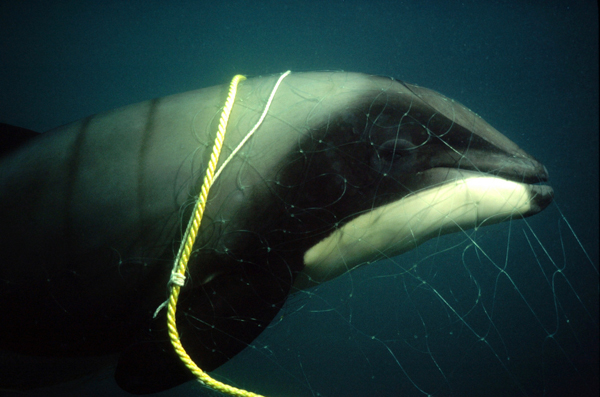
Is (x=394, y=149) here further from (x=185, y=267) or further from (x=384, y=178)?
(x=185, y=267)

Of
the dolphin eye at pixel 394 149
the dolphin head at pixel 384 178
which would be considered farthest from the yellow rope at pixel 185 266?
the dolphin eye at pixel 394 149

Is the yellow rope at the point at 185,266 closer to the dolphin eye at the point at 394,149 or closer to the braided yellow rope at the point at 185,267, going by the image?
the braided yellow rope at the point at 185,267

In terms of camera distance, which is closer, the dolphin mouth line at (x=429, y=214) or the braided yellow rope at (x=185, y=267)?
the braided yellow rope at (x=185, y=267)

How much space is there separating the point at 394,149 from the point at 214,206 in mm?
784

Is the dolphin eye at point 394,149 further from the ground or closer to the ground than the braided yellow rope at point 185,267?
further from the ground

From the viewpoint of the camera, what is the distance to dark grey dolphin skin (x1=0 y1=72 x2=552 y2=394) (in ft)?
4.13

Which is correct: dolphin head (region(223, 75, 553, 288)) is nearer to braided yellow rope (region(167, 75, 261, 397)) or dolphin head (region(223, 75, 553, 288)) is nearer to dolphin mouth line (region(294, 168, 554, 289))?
dolphin mouth line (region(294, 168, 554, 289))

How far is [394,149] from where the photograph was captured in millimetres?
1345

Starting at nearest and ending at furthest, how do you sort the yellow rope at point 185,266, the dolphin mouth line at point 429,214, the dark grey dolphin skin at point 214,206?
the yellow rope at point 185,266, the dark grey dolphin skin at point 214,206, the dolphin mouth line at point 429,214

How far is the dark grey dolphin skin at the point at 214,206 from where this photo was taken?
49.5 inches

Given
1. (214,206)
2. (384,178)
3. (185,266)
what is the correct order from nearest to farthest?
(185,266), (214,206), (384,178)

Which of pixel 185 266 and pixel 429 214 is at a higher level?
pixel 429 214

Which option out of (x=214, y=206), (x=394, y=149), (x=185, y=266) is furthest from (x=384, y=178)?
(x=185, y=266)

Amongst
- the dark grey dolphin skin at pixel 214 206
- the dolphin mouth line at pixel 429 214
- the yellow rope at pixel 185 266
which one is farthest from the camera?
the dolphin mouth line at pixel 429 214
